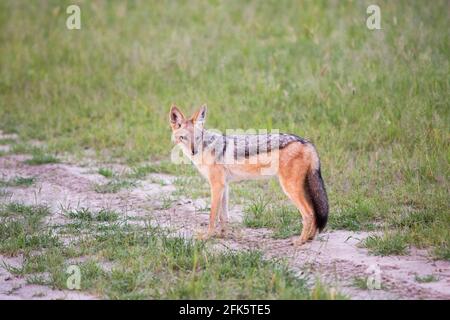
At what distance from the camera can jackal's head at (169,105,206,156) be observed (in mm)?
7461

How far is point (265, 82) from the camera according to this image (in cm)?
1165

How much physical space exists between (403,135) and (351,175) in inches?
51.2

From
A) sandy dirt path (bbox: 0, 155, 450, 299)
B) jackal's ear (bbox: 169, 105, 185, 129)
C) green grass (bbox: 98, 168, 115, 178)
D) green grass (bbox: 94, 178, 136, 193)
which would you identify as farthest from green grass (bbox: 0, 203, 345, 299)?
green grass (bbox: 98, 168, 115, 178)

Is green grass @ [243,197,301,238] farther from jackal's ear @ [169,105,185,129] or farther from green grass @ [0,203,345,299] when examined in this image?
jackal's ear @ [169,105,185,129]

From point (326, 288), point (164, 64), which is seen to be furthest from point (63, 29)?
point (326, 288)

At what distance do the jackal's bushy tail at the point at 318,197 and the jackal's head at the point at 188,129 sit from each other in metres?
1.33

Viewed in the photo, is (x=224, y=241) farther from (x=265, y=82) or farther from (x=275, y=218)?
(x=265, y=82)

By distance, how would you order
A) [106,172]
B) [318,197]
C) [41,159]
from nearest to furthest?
1. [318,197]
2. [106,172]
3. [41,159]

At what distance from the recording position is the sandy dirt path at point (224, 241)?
584 centimetres

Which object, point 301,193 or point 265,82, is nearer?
point 301,193

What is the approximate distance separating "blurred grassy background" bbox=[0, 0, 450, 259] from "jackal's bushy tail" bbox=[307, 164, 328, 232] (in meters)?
0.86

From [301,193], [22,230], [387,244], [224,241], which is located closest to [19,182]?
[22,230]

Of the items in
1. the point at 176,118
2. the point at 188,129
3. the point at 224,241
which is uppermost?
the point at 176,118

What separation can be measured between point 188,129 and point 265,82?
4405 mm
